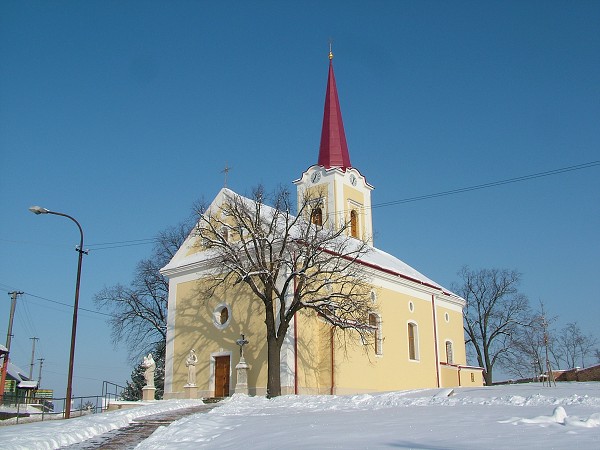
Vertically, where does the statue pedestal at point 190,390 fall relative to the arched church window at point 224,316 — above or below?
below

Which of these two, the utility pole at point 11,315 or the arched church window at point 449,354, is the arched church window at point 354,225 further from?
the utility pole at point 11,315

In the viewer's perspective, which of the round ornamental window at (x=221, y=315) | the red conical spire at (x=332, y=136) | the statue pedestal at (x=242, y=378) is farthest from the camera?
the red conical spire at (x=332, y=136)

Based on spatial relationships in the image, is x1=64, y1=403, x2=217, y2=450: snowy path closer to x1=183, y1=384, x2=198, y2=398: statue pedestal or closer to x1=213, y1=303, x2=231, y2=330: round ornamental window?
x1=183, y1=384, x2=198, y2=398: statue pedestal

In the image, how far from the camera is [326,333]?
96.9 feet

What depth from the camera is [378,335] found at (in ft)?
109

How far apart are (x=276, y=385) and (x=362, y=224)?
56.3 ft

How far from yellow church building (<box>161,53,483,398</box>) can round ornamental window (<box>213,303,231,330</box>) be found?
1.9 inches

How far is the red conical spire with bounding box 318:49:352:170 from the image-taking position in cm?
4084

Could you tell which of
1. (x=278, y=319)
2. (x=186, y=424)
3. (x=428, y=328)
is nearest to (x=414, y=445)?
(x=186, y=424)

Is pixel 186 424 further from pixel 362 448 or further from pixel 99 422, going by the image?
pixel 362 448

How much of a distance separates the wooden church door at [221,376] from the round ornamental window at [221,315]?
153 cm

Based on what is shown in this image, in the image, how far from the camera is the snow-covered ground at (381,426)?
10.2 meters

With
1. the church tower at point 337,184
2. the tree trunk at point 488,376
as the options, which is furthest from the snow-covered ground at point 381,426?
the tree trunk at point 488,376

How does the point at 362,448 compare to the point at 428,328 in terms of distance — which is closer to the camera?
the point at 362,448
